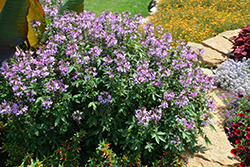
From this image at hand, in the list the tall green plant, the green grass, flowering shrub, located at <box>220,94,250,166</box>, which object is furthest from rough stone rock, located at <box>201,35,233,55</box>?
the tall green plant

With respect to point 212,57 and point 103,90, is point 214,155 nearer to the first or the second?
point 103,90

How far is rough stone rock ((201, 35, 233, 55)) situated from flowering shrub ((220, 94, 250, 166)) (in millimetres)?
2241

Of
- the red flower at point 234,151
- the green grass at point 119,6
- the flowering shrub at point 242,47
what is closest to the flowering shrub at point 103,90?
the red flower at point 234,151

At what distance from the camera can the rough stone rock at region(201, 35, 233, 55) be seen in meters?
6.93

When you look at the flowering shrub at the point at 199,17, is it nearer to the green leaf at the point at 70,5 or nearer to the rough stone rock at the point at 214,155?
the green leaf at the point at 70,5

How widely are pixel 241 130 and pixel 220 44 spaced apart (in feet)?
11.3

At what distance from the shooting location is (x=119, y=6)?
10922mm

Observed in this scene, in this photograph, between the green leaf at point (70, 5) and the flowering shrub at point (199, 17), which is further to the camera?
the flowering shrub at point (199, 17)

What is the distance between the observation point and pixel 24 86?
2.99 m

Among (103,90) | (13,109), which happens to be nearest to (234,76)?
(103,90)

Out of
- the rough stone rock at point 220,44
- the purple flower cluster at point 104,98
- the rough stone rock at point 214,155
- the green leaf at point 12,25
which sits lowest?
the rough stone rock at point 214,155

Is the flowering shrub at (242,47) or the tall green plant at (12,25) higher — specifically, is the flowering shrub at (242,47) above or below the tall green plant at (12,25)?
above

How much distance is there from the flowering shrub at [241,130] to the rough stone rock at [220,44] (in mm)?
2241

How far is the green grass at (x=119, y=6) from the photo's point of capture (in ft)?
34.6
